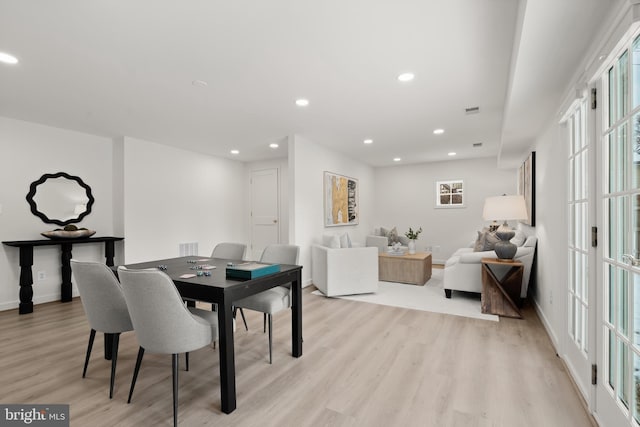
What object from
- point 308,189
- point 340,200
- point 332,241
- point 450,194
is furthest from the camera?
point 450,194

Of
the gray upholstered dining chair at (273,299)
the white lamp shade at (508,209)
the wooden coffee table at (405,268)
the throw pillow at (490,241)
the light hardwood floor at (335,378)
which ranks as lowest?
the light hardwood floor at (335,378)


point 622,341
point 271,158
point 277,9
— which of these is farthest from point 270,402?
point 271,158

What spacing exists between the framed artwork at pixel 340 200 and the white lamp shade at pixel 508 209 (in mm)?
2616

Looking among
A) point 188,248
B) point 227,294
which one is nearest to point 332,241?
point 188,248

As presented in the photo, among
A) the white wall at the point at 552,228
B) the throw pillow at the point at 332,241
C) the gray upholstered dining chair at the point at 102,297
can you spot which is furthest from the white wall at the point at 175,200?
the white wall at the point at 552,228

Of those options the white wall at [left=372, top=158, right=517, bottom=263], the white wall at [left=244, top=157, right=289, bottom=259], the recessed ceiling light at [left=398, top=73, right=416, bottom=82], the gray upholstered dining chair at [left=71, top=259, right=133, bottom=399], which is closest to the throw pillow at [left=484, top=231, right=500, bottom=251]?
the white wall at [left=372, top=158, right=517, bottom=263]

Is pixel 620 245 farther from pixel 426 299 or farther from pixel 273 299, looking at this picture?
pixel 426 299

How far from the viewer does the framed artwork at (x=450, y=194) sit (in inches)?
288

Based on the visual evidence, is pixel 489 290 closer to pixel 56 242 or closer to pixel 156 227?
pixel 156 227

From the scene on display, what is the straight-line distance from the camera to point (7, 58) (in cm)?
246

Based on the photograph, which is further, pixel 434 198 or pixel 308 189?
pixel 434 198

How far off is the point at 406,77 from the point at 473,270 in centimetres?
272

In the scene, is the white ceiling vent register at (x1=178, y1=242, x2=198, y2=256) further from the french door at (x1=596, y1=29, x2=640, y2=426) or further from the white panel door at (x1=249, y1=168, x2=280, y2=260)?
the french door at (x1=596, y1=29, x2=640, y2=426)

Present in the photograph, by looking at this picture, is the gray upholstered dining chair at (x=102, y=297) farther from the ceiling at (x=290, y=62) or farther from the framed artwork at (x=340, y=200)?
the framed artwork at (x=340, y=200)
